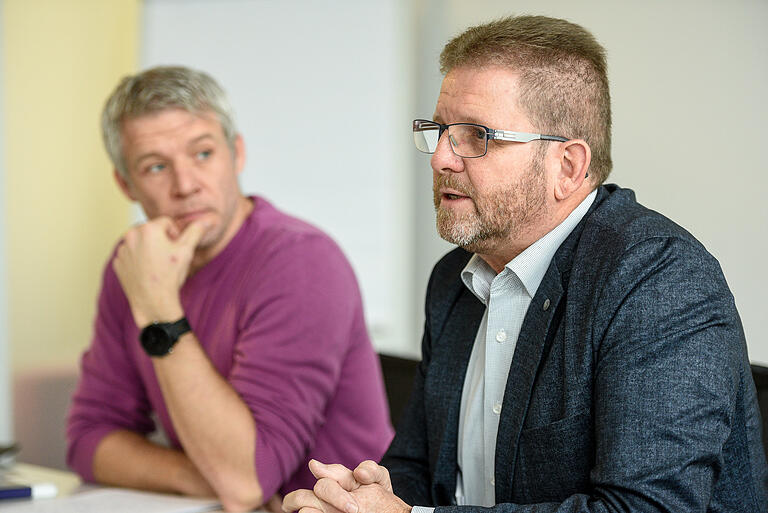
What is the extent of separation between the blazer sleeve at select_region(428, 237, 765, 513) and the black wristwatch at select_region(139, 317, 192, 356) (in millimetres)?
799

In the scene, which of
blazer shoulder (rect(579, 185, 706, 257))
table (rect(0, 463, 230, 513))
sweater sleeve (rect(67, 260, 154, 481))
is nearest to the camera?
blazer shoulder (rect(579, 185, 706, 257))

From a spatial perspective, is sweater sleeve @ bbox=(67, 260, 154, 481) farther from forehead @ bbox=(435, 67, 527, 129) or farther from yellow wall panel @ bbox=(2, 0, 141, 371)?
forehead @ bbox=(435, 67, 527, 129)

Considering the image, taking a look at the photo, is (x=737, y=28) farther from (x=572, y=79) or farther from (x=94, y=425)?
(x=94, y=425)

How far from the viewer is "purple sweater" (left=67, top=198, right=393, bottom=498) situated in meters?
1.81

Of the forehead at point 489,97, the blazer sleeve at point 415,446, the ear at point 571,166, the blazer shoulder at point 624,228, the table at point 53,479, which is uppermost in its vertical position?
the forehead at point 489,97

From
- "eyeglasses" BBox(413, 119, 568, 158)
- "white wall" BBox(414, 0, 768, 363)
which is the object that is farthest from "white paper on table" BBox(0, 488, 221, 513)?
"white wall" BBox(414, 0, 768, 363)

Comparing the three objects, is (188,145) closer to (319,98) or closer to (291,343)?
(291,343)

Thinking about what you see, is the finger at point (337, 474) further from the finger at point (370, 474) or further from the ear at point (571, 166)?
the ear at point (571, 166)

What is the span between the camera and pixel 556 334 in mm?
1259

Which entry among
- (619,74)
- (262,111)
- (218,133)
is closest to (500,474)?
(218,133)

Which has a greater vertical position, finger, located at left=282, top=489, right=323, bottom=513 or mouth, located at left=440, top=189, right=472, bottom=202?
mouth, located at left=440, top=189, right=472, bottom=202

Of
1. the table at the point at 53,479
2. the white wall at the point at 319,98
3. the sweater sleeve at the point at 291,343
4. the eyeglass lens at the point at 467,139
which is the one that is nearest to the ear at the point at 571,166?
the eyeglass lens at the point at 467,139

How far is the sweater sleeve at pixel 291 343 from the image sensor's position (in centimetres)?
178

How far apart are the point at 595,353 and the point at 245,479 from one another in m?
0.81
